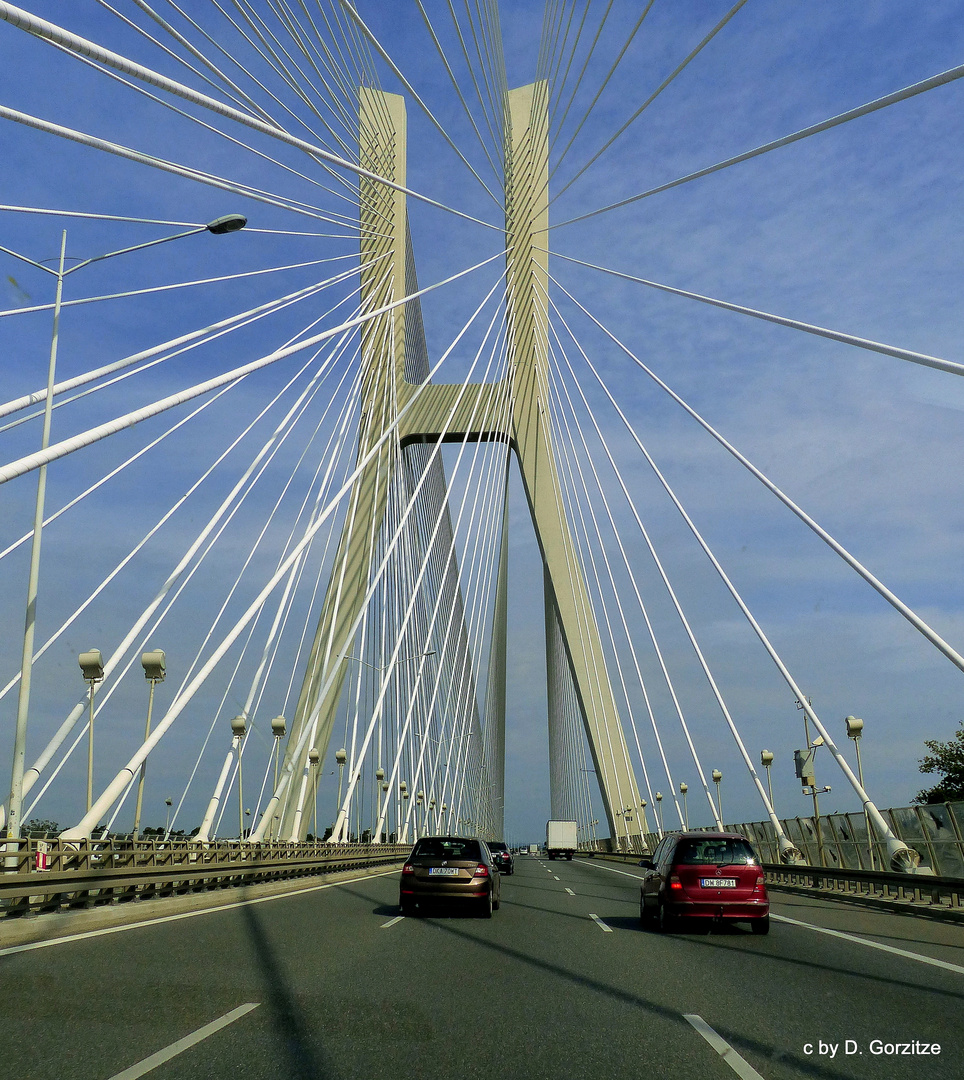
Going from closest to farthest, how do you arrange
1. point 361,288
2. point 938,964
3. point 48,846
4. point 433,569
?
1. point 938,964
2. point 48,846
3. point 361,288
4. point 433,569

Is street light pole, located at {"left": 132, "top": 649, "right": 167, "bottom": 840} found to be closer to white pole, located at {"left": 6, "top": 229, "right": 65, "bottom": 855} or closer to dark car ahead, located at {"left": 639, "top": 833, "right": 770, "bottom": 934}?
white pole, located at {"left": 6, "top": 229, "right": 65, "bottom": 855}

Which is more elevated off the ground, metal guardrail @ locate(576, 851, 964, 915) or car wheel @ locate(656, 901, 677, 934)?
metal guardrail @ locate(576, 851, 964, 915)

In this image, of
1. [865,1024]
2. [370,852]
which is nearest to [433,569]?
[370,852]

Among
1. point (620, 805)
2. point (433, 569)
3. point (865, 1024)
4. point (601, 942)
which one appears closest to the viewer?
point (865, 1024)

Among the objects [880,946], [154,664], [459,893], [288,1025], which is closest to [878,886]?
[459,893]

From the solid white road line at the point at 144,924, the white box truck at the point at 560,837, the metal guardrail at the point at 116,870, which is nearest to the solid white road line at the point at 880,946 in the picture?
the solid white road line at the point at 144,924

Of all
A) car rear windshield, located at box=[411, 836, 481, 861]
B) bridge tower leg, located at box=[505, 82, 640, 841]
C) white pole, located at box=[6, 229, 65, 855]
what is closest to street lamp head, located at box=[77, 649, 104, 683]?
white pole, located at box=[6, 229, 65, 855]

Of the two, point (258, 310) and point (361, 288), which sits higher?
point (361, 288)

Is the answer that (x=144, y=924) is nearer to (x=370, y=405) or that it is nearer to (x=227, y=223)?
(x=227, y=223)

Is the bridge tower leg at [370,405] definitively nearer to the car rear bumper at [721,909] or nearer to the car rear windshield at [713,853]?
the car rear windshield at [713,853]

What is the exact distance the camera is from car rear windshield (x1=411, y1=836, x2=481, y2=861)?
51.8ft

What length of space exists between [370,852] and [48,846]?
22.5m

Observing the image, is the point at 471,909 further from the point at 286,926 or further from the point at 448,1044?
the point at 448,1044

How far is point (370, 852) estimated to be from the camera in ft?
116
